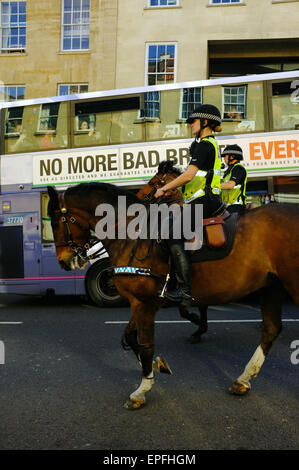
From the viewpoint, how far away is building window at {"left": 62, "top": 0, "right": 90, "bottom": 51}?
1902 centimetres

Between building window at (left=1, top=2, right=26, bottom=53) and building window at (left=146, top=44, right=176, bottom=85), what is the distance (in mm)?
6037

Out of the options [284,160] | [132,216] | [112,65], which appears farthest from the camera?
[112,65]

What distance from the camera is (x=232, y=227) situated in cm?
394

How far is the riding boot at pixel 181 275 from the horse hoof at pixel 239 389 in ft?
3.19

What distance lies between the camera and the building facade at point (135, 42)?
17.8m

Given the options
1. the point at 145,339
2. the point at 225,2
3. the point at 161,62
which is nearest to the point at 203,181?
the point at 145,339

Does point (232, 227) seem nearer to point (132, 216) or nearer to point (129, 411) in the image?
point (132, 216)

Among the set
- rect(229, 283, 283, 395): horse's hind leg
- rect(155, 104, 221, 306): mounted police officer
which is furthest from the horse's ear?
rect(229, 283, 283, 395): horse's hind leg

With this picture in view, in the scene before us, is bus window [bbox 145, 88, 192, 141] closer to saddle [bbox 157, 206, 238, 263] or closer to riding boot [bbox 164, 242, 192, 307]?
saddle [bbox 157, 206, 238, 263]

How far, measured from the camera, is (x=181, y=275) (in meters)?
3.79

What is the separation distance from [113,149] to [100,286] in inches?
117
